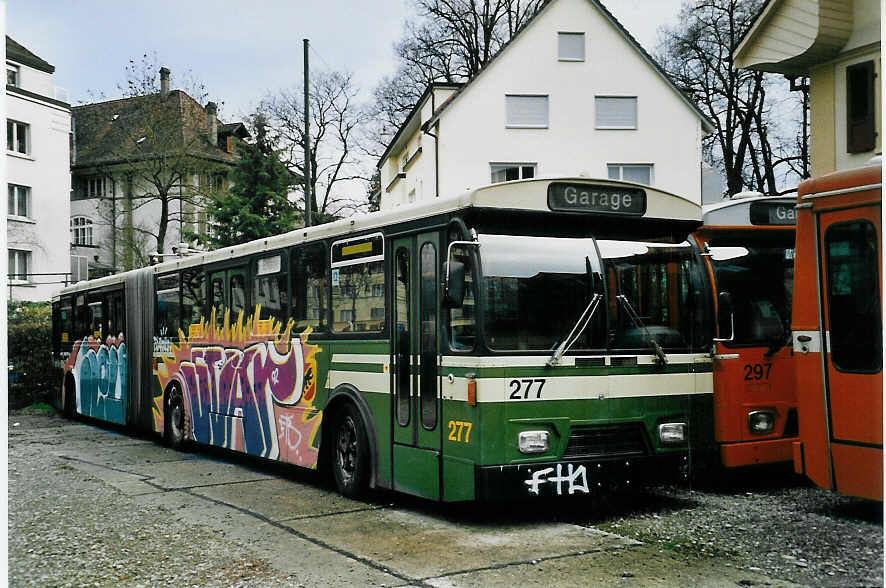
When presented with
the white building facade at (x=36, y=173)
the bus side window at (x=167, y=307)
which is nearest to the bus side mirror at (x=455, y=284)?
the white building facade at (x=36, y=173)

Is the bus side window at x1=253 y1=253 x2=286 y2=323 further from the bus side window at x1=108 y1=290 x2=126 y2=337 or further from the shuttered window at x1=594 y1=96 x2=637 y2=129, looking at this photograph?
the shuttered window at x1=594 y1=96 x2=637 y2=129

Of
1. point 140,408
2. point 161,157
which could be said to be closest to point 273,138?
point 161,157

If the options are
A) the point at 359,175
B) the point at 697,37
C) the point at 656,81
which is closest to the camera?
the point at 697,37

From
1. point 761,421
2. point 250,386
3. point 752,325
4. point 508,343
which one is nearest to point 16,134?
point 250,386

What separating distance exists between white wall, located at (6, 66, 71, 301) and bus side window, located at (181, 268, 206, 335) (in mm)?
1685

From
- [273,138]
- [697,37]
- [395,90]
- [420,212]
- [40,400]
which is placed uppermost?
[273,138]

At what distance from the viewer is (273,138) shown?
3784 centimetres

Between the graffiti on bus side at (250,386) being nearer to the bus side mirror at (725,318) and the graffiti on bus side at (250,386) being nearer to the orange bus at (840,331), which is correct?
the bus side mirror at (725,318)

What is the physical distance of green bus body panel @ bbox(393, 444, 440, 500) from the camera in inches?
318

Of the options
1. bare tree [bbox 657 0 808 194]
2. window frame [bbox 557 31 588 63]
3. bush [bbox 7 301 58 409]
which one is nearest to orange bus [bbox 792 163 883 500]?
bare tree [bbox 657 0 808 194]

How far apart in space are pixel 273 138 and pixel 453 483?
31.7m

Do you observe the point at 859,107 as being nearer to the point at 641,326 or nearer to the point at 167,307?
the point at 641,326

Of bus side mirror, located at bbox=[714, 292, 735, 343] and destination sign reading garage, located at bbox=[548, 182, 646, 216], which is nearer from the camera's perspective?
destination sign reading garage, located at bbox=[548, 182, 646, 216]

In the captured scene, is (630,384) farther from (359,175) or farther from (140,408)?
(359,175)
